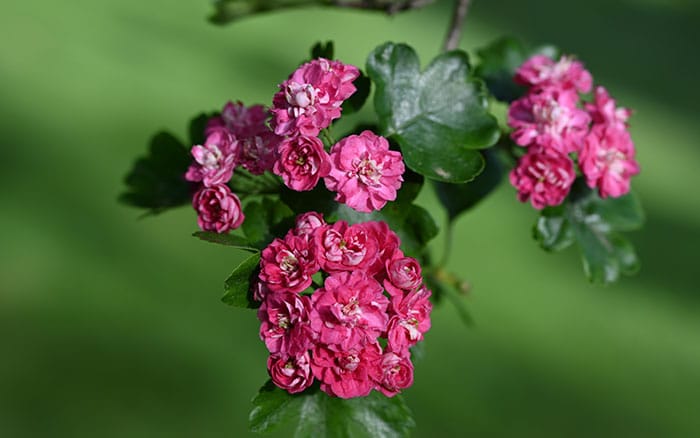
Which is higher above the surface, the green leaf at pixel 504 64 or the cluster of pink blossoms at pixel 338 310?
the green leaf at pixel 504 64

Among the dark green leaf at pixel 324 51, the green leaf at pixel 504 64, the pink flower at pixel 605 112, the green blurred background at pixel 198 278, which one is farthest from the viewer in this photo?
the green blurred background at pixel 198 278

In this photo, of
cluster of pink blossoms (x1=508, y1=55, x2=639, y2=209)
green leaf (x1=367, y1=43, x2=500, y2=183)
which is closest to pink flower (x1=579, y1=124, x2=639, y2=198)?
cluster of pink blossoms (x1=508, y1=55, x2=639, y2=209)

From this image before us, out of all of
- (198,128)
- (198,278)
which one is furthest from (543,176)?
(198,278)

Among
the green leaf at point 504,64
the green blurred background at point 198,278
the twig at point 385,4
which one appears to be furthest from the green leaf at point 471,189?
the green blurred background at point 198,278

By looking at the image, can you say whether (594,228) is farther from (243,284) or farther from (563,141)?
(243,284)

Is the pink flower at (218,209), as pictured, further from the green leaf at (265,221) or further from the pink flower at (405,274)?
the pink flower at (405,274)

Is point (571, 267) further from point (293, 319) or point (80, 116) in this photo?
point (293, 319)

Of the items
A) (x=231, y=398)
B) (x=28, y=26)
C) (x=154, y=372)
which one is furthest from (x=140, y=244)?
(x=28, y=26)
